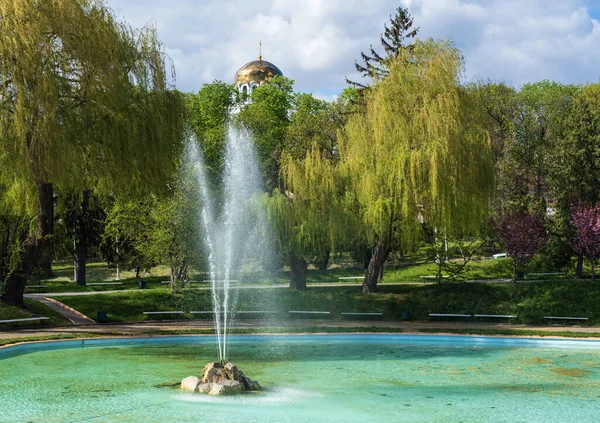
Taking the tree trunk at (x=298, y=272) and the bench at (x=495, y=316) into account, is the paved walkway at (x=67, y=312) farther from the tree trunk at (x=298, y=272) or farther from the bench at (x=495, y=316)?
the bench at (x=495, y=316)

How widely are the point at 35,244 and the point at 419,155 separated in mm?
13911

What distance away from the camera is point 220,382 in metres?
13.2

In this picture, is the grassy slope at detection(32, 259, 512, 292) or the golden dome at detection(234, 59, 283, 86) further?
the golden dome at detection(234, 59, 283, 86)

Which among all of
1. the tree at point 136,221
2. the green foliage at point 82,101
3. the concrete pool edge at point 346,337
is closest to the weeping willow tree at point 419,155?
the concrete pool edge at point 346,337

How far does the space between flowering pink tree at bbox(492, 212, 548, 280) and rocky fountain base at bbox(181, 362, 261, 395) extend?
20017 mm

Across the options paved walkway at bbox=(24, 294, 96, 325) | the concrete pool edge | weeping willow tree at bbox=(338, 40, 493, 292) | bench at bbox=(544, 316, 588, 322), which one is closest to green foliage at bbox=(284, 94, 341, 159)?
weeping willow tree at bbox=(338, 40, 493, 292)

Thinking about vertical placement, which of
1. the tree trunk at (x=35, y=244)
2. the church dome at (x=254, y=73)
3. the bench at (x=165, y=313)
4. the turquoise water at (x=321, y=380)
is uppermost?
the church dome at (x=254, y=73)

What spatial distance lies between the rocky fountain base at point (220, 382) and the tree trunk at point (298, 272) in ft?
54.5

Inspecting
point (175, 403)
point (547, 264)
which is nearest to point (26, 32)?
point (175, 403)

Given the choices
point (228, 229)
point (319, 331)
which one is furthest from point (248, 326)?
point (228, 229)

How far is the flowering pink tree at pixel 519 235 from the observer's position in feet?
101

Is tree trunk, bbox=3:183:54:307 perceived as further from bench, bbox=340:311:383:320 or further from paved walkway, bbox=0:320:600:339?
bench, bbox=340:311:383:320

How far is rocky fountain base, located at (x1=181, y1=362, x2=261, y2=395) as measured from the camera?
517 inches

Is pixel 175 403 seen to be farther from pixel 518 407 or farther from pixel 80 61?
pixel 80 61
